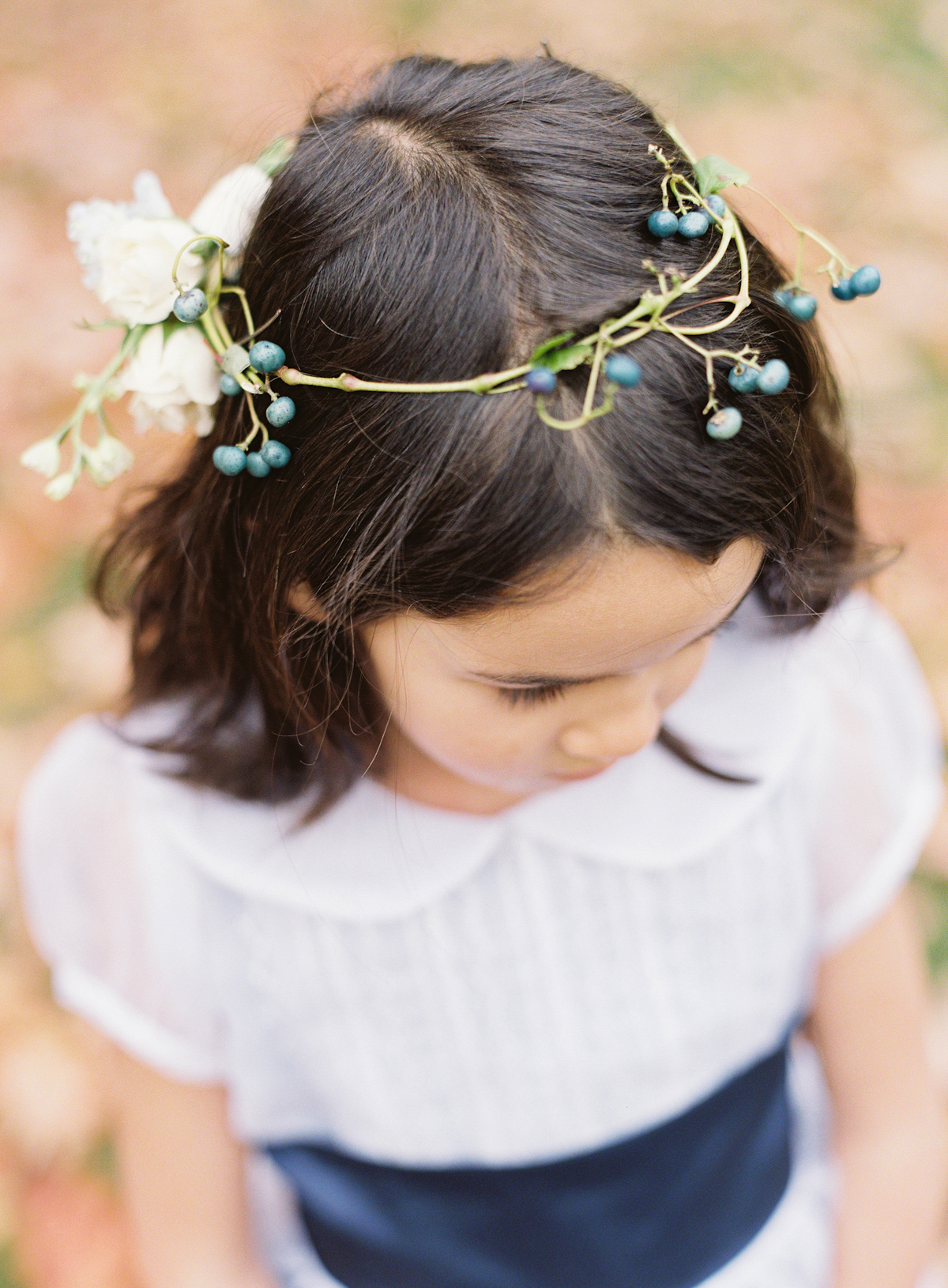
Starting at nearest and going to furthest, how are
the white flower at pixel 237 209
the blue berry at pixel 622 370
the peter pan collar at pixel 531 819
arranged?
the blue berry at pixel 622 370
the white flower at pixel 237 209
the peter pan collar at pixel 531 819

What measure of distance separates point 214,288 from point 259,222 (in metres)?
0.06

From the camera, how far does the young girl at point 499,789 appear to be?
80 cm

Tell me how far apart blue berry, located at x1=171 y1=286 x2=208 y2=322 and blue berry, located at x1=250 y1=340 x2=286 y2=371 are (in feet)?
0.23

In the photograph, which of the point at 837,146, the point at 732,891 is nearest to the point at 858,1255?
the point at 732,891

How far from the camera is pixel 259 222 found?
908 millimetres

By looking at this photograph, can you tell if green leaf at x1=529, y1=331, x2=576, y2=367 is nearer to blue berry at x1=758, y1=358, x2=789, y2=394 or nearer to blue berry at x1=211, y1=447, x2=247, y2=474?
blue berry at x1=758, y1=358, x2=789, y2=394

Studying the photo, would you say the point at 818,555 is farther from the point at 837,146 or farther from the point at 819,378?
the point at 837,146

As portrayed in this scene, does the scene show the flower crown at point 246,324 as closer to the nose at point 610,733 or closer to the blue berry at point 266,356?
the blue berry at point 266,356

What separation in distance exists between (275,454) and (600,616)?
0.85ft

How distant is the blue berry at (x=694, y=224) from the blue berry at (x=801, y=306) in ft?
0.34

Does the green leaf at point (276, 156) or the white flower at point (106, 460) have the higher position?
the green leaf at point (276, 156)

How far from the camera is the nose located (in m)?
0.91

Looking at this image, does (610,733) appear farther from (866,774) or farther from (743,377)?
(866,774)

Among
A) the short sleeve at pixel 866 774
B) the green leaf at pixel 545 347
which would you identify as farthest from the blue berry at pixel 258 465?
the short sleeve at pixel 866 774
